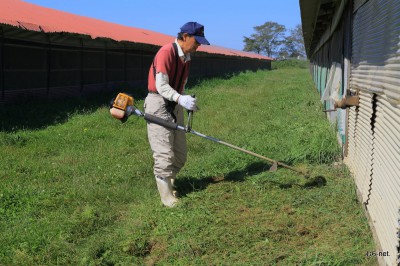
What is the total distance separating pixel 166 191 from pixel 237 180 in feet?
3.30

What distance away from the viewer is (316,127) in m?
7.48

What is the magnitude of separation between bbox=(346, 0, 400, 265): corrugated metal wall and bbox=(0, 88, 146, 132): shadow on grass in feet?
20.3

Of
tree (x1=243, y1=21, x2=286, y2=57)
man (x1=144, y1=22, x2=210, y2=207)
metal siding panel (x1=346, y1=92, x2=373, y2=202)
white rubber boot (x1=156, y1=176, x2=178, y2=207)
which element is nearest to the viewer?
metal siding panel (x1=346, y1=92, x2=373, y2=202)

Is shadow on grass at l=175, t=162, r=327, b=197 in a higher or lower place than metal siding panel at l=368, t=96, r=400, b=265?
lower

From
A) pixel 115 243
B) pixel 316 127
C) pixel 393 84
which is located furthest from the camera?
pixel 316 127

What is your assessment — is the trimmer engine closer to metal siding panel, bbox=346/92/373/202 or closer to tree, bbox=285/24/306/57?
metal siding panel, bbox=346/92/373/202

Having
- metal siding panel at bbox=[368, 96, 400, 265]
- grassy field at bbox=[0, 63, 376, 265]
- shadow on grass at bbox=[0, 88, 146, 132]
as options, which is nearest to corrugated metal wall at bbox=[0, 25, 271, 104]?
shadow on grass at bbox=[0, 88, 146, 132]

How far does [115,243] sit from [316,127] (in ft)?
15.4

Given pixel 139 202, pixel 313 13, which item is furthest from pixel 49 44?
pixel 139 202

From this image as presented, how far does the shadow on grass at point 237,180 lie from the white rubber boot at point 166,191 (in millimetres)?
326

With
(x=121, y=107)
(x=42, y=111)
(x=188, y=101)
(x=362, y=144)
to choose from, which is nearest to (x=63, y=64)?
(x=42, y=111)

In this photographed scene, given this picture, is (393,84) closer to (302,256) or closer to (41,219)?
(302,256)

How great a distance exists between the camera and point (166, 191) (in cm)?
455

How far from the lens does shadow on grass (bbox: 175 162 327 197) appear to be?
187 inches
